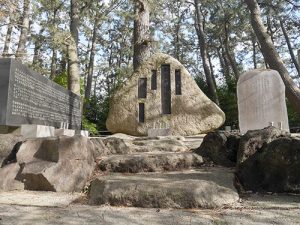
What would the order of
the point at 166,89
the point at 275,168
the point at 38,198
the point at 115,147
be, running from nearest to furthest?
the point at 38,198 → the point at 275,168 → the point at 115,147 → the point at 166,89

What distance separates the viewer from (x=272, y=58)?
896 cm

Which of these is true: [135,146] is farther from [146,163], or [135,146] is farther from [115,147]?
[146,163]

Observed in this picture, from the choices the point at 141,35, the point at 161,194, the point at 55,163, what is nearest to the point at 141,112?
the point at 141,35

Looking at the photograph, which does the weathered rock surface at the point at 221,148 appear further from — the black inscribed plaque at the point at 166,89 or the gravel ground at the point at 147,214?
the black inscribed plaque at the point at 166,89

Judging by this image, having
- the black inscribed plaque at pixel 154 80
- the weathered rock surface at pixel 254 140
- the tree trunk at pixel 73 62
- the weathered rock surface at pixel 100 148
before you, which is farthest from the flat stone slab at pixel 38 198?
the tree trunk at pixel 73 62

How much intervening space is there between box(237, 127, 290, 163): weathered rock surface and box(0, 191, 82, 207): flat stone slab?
213 centimetres

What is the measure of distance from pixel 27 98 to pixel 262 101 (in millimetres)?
5518

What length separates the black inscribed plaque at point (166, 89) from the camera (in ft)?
29.5

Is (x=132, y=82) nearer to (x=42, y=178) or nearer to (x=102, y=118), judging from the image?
(x=42, y=178)

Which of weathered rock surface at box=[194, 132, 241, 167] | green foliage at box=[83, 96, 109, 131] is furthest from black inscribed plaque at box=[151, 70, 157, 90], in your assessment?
green foliage at box=[83, 96, 109, 131]

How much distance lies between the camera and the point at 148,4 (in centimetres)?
1062

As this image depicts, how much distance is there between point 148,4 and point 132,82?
344 cm

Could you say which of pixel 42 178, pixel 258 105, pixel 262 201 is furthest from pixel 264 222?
pixel 258 105

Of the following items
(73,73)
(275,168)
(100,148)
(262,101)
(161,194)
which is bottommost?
(161,194)
